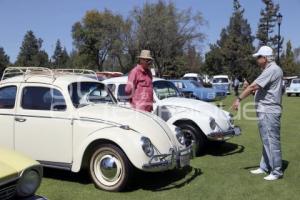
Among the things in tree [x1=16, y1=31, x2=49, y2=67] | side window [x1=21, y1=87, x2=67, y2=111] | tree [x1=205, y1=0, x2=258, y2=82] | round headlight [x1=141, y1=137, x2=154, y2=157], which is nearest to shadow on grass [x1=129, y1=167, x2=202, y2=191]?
round headlight [x1=141, y1=137, x2=154, y2=157]

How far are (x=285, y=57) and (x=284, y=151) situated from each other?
94.4m

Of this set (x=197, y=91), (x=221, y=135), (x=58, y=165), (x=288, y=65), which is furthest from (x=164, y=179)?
(x=288, y=65)

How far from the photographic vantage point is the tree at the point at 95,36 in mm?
60219

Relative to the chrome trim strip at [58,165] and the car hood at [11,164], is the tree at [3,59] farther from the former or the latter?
the car hood at [11,164]

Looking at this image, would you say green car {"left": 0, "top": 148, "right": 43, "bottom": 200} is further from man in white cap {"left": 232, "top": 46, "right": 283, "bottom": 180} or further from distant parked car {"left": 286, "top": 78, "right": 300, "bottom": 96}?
distant parked car {"left": 286, "top": 78, "right": 300, "bottom": 96}

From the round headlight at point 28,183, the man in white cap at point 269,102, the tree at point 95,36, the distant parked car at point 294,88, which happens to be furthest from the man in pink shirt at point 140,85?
the tree at point 95,36

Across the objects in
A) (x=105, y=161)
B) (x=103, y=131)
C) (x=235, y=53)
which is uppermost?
(x=235, y=53)

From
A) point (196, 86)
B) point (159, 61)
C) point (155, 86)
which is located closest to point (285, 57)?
point (159, 61)

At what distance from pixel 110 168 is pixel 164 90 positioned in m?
4.66

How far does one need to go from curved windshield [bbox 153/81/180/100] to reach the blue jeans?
3591mm

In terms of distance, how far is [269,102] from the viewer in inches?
290

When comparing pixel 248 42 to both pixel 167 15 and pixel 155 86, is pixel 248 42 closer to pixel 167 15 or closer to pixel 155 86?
pixel 167 15

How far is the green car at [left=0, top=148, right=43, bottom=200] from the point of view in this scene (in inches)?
161

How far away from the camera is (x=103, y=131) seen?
6.72m
